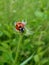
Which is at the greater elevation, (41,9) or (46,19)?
(46,19)

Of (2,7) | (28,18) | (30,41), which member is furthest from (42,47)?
(2,7)

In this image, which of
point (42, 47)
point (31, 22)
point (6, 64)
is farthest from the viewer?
point (31, 22)

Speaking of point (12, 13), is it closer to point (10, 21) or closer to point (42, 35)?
point (10, 21)

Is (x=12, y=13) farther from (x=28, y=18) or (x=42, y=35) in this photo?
(x=42, y=35)

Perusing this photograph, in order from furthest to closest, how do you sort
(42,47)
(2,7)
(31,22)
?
(2,7) < (31,22) < (42,47)

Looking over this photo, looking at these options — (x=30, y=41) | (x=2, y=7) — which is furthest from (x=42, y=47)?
(x=2, y=7)

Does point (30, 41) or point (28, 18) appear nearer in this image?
point (30, 41)

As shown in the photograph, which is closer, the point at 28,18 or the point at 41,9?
the point at 28,18
